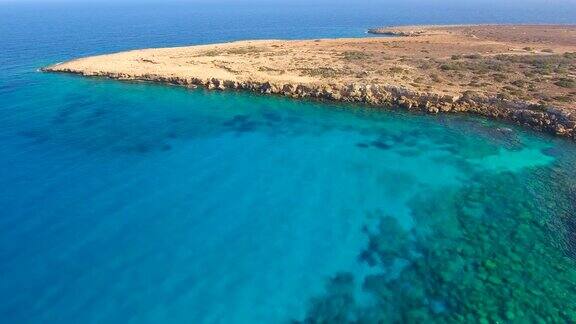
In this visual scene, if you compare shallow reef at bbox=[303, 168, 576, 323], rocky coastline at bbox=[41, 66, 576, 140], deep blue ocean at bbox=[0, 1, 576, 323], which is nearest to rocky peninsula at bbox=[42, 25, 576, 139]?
rocky coastline at bbox=[41, 66, 576, 140]

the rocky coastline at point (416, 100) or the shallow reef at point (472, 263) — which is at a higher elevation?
the rocky coastline at point (416, 100)

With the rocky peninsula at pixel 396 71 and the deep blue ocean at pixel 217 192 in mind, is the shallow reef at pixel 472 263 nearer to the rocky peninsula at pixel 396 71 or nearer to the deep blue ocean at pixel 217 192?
the deep blue ocean at pixel 217 192

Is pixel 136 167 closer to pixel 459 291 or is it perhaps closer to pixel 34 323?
pixel 34 323

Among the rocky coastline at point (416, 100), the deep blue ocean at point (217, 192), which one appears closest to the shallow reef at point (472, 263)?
the deep blue ocean at point (217, 192)

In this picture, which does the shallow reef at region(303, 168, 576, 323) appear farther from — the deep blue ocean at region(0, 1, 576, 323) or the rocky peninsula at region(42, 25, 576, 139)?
the rocky peninsula at region(42, 25, 576, 139)

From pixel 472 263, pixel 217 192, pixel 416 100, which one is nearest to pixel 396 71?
pixel 416 100

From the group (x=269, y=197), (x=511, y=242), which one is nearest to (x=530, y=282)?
(x=511, y=242)

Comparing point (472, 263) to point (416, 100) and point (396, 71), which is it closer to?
point (416, 100)
